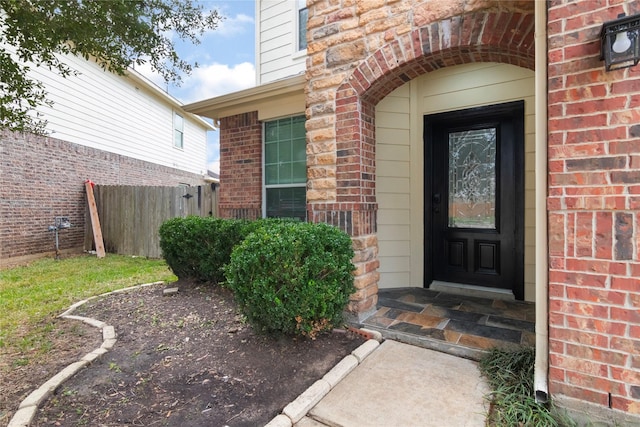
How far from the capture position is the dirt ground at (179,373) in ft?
6.47

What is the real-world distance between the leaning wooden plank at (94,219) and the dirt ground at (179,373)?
532 cm

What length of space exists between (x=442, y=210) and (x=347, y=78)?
215 centimetres

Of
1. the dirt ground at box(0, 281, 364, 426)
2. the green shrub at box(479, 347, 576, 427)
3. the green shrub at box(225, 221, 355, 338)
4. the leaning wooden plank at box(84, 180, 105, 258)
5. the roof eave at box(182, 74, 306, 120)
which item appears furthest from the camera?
the leaning wooden plank at box(84, 180, 105, 258)

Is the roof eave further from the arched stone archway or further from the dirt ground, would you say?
the dirt ground

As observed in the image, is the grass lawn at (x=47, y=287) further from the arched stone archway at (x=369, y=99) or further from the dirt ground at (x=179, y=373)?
the arched stone archway at (x=369, y=99)

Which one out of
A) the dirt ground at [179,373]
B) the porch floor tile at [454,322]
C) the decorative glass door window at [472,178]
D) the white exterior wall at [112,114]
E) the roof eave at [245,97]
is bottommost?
the dirt ground at [179,373]

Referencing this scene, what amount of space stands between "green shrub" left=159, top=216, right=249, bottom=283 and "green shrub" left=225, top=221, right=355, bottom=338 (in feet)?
4.43

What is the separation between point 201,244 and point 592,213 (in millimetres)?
3975

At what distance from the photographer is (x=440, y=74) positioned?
404cm

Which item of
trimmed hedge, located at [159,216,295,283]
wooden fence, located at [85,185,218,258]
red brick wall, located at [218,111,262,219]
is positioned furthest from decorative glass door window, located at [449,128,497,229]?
wooden fence, located at [85,185,218,258]

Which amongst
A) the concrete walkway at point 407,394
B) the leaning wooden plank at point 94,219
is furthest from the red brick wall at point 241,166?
the leaning wooden plank at point 94,219

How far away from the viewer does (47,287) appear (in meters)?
4.97

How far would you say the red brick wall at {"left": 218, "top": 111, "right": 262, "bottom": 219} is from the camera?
5.05m

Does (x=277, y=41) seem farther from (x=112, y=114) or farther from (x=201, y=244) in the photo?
(x=112, y=114)
